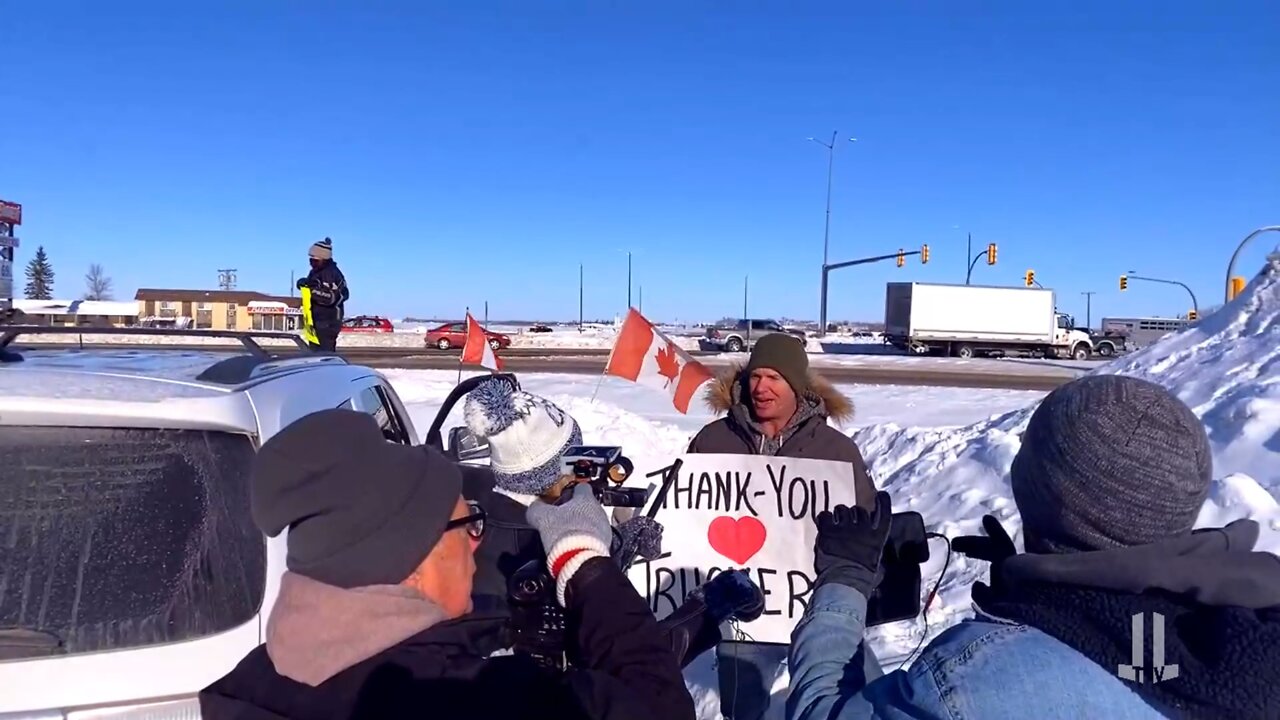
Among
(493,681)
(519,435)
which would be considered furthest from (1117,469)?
(519,435)

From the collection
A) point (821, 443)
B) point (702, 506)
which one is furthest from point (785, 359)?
point (702, 506)

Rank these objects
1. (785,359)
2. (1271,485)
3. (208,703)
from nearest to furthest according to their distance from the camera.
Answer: (208,703)
(785,359)
(1271,485)

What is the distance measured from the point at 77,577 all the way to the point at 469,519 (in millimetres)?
1005

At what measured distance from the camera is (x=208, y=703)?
67.9 inches

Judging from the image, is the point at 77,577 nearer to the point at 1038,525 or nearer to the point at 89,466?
the point at 89,466

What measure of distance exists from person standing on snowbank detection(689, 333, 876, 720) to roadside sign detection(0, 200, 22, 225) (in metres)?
A: 47.1

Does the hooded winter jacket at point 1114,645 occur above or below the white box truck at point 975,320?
below

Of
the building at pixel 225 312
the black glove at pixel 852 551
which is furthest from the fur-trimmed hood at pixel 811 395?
the building at pixel 225 312

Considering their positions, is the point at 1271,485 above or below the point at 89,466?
below

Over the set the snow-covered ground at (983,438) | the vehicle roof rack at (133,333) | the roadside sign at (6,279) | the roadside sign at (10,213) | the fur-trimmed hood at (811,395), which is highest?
the roadside sign at (10,213)

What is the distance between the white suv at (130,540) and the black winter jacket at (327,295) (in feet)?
23.1

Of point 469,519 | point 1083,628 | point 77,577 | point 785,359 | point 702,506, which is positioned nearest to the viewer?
point 1083,628

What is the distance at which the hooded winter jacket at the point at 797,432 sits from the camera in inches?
164

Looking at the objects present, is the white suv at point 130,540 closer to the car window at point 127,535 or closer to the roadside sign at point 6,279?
the car window at point 127,535
